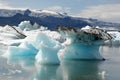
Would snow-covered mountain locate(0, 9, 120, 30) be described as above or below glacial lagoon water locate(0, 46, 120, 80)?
below

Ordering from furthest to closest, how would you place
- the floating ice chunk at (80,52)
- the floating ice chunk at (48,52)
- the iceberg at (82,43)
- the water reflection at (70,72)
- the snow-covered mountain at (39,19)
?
the snow-covered mountain at (39,19) < the floating ice chunk at (80,52) < the iceberg at (82,43) < the floating ice chunk at (48,52) < the water reflection at (70,72)

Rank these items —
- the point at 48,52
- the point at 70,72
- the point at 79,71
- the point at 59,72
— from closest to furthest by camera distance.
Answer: the point at 59,72, the point at 70,72, the point at 79,71, the point at 48,52

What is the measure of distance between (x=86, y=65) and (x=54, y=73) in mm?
4315

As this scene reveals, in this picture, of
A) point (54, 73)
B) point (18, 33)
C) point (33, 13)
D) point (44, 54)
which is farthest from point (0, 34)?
point (33, 13)

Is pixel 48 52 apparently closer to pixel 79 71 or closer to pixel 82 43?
pixel 79 71

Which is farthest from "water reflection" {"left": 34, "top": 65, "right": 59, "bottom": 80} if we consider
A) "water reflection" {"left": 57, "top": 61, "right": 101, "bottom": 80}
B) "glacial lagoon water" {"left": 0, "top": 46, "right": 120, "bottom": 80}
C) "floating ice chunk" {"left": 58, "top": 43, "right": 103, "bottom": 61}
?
"floating ice chunk" {"left": 58, "top": 43, "right": 103, "bottom": 61}

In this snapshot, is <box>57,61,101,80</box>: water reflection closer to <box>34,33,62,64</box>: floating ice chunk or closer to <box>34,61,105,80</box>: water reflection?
<box>34,61,105,80</box>: water reflection

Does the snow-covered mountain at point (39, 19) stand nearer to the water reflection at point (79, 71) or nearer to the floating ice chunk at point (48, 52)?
the floating ice chunk at point (48, 52)

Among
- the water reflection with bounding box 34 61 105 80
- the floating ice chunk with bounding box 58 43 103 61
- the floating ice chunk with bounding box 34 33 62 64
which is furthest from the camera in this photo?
the floating ice chunk with bounding box 58 43 103 61

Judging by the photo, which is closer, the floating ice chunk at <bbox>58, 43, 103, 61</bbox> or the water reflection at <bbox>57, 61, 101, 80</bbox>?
the water reflection at <bbox>57, 61, 101, 80</bbox>

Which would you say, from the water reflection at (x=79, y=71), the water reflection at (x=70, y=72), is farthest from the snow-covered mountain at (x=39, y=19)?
the water reflection at (x=70, y=72)

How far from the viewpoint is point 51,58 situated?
67.9 feet

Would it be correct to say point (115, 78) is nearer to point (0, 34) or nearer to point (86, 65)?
point (86, 65)

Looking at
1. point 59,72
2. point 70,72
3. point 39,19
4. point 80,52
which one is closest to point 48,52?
point 70,72
